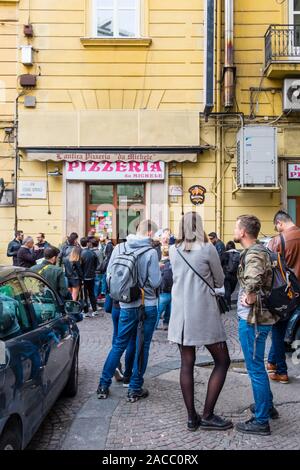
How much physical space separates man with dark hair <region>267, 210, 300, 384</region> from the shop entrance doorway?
303 inches

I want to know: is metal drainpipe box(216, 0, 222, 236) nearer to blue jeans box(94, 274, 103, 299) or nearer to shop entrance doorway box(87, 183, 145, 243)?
shop entrance doorway box(87, 183, 145, 243)

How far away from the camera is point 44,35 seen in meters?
13.3

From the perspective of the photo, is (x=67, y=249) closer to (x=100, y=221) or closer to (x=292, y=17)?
(x=100, y=221)

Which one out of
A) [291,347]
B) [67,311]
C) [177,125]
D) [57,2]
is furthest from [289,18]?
A: [67,311]

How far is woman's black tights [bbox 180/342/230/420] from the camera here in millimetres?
4285

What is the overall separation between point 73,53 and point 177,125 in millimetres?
3476

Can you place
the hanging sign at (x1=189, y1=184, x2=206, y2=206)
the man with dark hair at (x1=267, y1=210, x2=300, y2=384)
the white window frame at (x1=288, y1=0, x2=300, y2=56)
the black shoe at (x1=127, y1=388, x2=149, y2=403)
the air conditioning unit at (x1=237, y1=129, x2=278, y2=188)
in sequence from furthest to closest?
the hanging sign at (x1=189, y1=184, x2=206, y2=206) < the white window frame at (x1=288, y1=0, x2=300, y2=56) < the air conditioning unit at (x1=237, y1=129, x2=278, y2=188) < the man with dark hair at (x1=267, y1=210, x2=300, y2=384) < the black shoe at (x1=127, y1=388, x2=149, y2=403)

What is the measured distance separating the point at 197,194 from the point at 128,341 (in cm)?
864

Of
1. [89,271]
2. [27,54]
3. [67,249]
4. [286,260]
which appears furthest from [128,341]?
[27,54]

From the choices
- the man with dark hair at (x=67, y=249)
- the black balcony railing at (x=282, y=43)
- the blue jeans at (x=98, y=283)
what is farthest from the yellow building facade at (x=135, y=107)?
the man with dark hair at (x=67, y=249)

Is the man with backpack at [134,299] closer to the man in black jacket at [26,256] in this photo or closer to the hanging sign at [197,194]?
the man in black jacket at [26,256]

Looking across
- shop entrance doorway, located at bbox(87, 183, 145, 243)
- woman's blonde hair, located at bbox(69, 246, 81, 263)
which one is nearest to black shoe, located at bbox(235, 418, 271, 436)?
woman's blonde hair, located at bbox(69, 246, 81, 263)

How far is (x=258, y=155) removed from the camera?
1239cm
